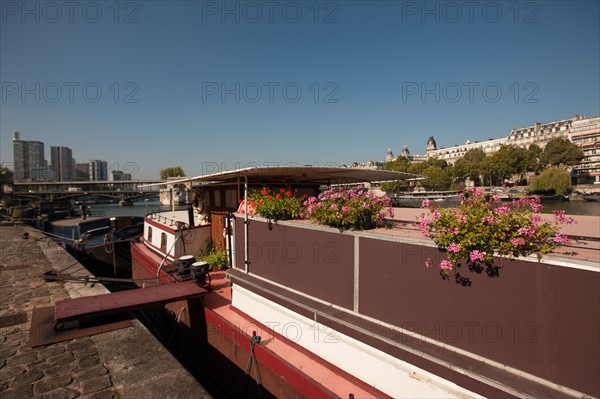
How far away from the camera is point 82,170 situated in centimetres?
15175

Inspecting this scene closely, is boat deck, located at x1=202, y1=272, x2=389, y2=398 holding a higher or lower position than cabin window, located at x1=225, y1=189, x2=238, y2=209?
lower

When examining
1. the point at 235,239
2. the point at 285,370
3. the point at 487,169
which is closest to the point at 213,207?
the point at 235,239

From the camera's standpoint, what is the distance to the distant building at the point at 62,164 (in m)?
134

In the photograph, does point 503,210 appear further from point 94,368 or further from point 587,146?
point 587,146

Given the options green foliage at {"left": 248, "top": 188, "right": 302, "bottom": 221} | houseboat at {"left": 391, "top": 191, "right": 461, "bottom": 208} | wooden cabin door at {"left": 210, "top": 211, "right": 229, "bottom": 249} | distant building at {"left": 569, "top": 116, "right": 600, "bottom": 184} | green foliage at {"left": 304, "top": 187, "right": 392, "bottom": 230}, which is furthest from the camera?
distant building at {"left": 569, "top": 116, "right": 600, "bottom": 184}

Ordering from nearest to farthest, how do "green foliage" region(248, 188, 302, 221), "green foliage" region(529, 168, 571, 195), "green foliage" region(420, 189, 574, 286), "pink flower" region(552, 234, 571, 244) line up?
1. "pink flower" region(552, 234, 571, 244)
2. "green foliage" region(420, 189, 574, 286)
3. "green foliage" region(248, 188, 302, 221)
4. "green foliage" region(529, 168, 571, 195)

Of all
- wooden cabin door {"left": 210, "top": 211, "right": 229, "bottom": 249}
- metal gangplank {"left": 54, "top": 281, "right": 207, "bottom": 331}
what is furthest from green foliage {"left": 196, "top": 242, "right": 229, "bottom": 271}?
metal gangplank {"left": 54, "top": 281, "right": 207, "bottom": 331}

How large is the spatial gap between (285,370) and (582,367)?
11.9ft

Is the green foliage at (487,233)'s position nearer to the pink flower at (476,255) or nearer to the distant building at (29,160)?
the pink flower at (476,255)

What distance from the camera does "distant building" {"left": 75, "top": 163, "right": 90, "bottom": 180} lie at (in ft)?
485

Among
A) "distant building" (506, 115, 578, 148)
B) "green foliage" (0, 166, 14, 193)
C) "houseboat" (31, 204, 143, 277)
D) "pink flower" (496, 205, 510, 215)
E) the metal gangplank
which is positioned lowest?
"houseboat" (31, 204, 143, 277)

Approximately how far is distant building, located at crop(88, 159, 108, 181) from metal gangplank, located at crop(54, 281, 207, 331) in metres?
168

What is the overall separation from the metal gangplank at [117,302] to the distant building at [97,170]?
167964mm

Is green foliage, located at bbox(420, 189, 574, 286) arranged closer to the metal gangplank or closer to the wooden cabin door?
the metal gangplank
